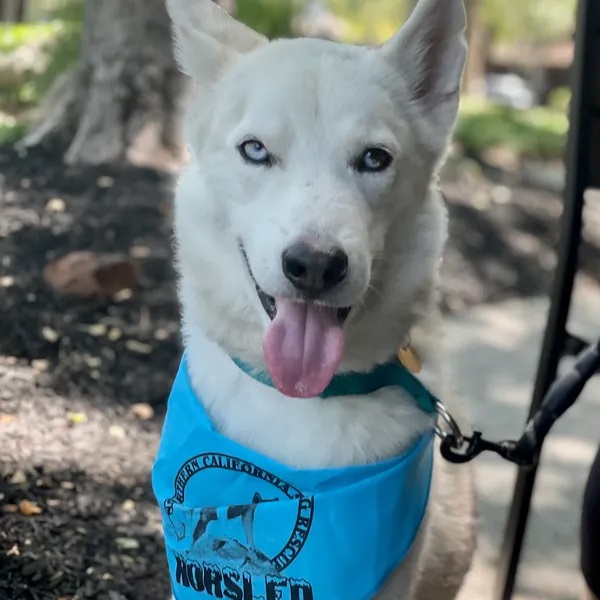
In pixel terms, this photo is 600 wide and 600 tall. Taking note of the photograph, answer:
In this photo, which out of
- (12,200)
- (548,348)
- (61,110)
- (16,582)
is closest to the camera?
(16,582)

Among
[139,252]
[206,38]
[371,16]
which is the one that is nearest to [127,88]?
[139,252]

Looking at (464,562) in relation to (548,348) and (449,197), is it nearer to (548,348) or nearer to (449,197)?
(548,348)

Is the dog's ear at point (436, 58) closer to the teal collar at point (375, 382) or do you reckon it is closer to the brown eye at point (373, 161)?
the brown eye at point (373, 161)

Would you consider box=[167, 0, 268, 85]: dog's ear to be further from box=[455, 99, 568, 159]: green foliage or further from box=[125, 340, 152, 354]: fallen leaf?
box=[455, 99, 568, 159]: green foliage

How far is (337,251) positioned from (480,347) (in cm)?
424

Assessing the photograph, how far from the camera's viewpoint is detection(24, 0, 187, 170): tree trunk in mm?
5430

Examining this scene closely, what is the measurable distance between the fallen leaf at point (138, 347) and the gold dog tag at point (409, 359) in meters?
2.14

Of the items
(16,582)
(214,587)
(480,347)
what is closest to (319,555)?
(214,587)

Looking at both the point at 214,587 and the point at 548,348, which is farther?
the point at 548,348

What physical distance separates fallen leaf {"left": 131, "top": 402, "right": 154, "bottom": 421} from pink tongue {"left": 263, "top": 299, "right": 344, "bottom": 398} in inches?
71.8

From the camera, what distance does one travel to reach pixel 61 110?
5.76 meters

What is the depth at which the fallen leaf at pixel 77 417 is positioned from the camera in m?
3.40

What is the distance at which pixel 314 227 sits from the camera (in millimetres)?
1819

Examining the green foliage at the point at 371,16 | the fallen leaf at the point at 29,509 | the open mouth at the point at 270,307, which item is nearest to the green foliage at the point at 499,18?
the green foliage at the point at 371,16
